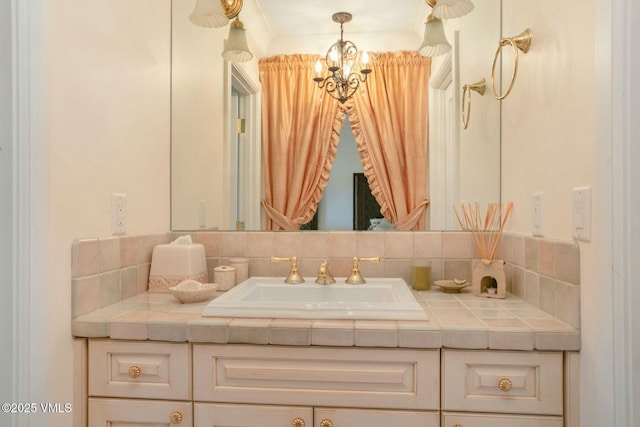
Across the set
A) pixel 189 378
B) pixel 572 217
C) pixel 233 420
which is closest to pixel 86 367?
pixel 189 378

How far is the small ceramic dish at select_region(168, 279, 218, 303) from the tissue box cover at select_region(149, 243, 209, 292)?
0.14m

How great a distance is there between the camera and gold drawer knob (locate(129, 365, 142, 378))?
974 mm

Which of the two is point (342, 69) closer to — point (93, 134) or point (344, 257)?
point (344, 257)

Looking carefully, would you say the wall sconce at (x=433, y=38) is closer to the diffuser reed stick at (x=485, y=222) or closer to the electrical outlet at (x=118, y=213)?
the diffuser reed stick at (x=485, y=222)

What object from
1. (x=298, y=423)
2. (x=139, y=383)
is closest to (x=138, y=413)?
(x=139, y=383)

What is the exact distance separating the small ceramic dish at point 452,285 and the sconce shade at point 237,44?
115cm

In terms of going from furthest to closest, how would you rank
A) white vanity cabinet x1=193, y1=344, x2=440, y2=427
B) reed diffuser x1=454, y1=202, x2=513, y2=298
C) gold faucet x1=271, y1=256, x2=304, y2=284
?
1. gold faucet x1=271, y1=256, x2=304, y2=284
2. reed diffuser x1=454, y1=202, x2=513, y2=298
3. white vanity cabinet x1=193, y1=344, x2=440, y2=427

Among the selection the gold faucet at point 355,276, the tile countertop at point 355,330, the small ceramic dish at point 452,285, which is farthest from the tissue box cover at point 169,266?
the small ceramic dish at point 452,285

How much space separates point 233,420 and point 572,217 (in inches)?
38.6

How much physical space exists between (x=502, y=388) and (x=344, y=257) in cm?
70

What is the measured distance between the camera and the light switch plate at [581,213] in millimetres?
864

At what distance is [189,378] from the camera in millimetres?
971

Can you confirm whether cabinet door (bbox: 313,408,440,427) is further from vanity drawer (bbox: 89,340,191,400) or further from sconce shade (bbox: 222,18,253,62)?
sconce shade (bbox: 222,18,253,62)

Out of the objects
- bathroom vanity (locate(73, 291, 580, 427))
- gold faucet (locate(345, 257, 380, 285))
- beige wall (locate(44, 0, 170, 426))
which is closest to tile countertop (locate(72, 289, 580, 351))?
bathroom vanity (locate(73, 291, 580, 427))
